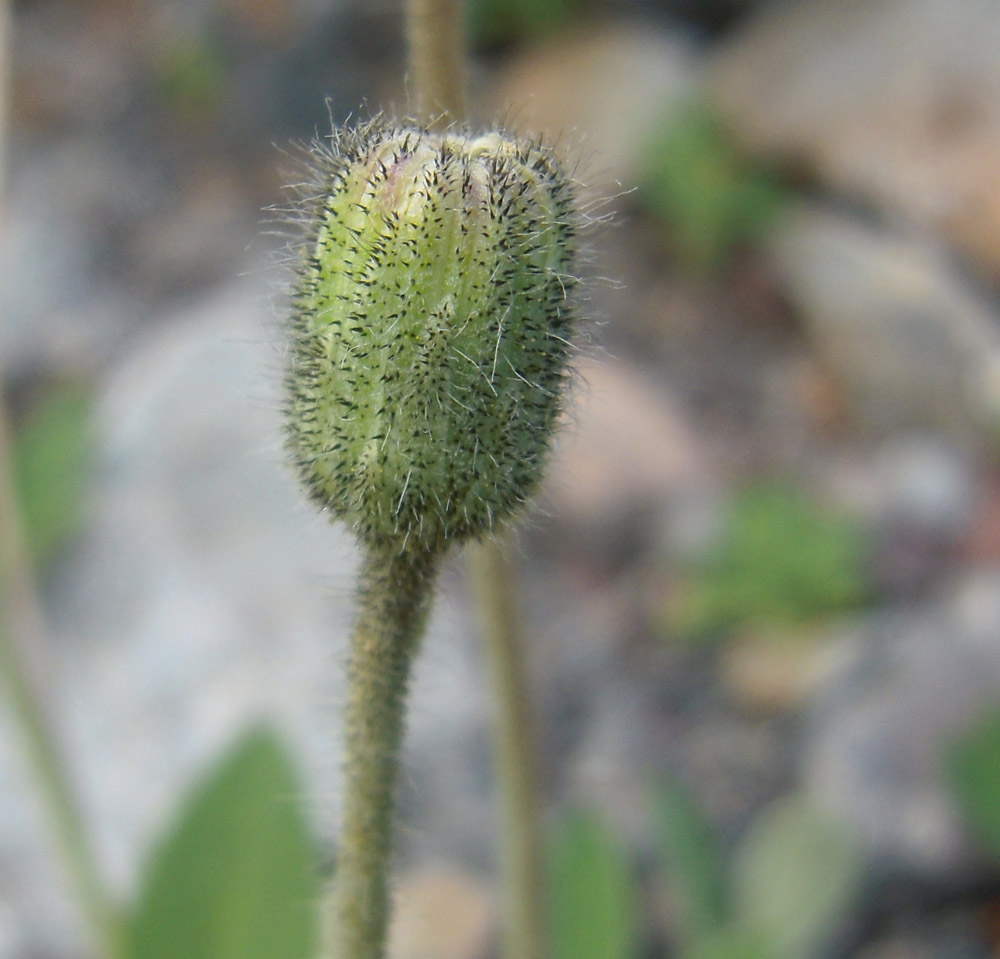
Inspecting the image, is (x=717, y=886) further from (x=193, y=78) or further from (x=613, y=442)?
(x=193, y=78)

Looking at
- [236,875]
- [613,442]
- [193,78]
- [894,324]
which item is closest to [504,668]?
[236,875]

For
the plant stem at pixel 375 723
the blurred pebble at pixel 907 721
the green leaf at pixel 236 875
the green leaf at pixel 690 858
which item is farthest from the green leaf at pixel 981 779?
the plant stem at pixel 375 723

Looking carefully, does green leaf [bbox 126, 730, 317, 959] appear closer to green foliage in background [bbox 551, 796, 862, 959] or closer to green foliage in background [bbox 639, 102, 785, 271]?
green foliage in background [bbox 551, 796, 862, 959]

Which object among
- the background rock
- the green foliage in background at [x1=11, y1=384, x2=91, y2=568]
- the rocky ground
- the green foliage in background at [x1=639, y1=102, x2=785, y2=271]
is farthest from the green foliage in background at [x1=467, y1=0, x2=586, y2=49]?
the green foliage in background at [x1=11, y1=384, x2=91, y2=568]

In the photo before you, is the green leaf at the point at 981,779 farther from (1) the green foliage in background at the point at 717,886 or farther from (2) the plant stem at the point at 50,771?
(2) the plant stem at the point at 50,771

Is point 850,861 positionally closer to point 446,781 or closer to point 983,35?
point 446,781

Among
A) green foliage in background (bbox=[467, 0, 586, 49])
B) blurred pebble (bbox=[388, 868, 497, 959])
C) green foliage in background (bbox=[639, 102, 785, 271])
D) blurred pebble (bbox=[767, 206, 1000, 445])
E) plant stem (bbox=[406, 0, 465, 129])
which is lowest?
blurred pebble (bbox=[388, 868, 497, 959])

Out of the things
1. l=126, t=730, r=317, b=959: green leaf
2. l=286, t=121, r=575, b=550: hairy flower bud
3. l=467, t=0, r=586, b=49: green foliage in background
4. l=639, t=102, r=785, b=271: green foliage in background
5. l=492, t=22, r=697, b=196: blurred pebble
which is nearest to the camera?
l=286, t=121, r=575, b=550: hairy flower bud
